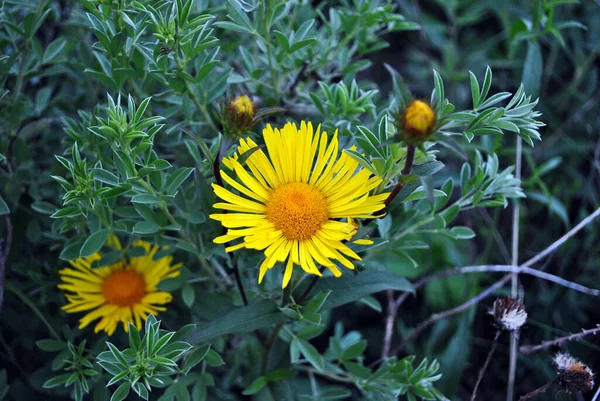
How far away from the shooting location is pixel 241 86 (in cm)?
194

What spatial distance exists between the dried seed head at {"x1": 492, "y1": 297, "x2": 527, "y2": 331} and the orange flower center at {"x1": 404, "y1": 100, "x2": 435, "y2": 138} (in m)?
0.62

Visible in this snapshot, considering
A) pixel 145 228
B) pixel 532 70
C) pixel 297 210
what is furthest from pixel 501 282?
pixel 145 228

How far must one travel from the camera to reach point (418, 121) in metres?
1.19

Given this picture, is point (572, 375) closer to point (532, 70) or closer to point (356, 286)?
point (356, 286)

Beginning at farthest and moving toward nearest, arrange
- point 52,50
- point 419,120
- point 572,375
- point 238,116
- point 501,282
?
point 501,282 < point 52,50 < point 572,375 < point 238,116 < point 419,120

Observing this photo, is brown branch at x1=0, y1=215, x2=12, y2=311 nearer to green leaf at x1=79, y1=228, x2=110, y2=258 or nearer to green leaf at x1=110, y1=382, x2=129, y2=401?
green leaf at x1=79, y1=228, x2=110, y2=258

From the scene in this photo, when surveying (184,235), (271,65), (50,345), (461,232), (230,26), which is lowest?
(50,345)

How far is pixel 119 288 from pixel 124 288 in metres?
0.01

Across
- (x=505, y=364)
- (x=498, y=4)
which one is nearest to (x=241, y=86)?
(x=505, y=364)

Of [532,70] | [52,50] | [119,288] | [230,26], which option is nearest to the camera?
[230,26]

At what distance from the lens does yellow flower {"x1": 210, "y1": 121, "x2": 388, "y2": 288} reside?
4.42 ft

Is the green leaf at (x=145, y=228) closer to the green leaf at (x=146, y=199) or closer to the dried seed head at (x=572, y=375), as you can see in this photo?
the green leaf at (x=146, y=199)

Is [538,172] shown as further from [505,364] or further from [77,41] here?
[77,41]

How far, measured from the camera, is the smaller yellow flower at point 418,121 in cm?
119
